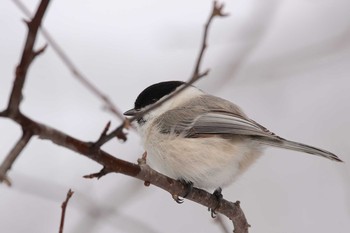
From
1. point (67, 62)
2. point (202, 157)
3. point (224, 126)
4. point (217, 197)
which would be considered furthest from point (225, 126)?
point (67, 62)

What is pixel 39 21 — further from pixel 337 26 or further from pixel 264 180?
pixel 337 26

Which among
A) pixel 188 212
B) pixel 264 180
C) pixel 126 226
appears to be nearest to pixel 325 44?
pixel 264 180

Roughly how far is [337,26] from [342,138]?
66cm

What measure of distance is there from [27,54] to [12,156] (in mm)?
150

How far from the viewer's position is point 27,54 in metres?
0.81

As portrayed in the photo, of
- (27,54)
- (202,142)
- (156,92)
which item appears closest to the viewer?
(27,54)

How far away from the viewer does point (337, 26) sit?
10.2 ft

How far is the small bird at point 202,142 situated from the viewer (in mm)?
1779

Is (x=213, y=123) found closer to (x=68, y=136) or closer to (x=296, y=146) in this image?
(x=296, y=146)

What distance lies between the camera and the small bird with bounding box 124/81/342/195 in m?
1.78

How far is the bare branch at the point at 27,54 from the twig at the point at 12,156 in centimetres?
7

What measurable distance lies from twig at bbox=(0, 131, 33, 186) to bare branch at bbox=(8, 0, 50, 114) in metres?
0.07

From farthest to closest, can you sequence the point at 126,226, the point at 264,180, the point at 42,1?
the point at 264,180 → the point at 126,226 → the point at 42,1

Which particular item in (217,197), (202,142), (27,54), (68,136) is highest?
(27,54)
